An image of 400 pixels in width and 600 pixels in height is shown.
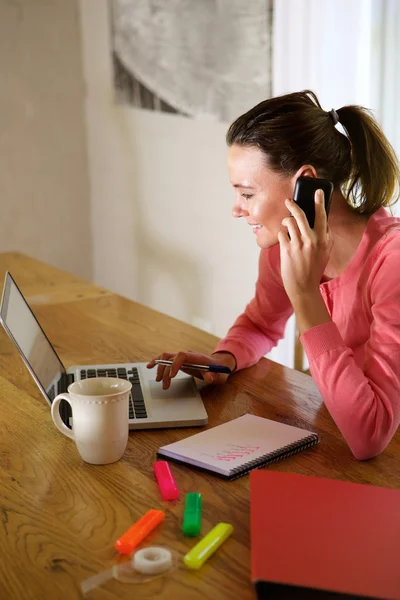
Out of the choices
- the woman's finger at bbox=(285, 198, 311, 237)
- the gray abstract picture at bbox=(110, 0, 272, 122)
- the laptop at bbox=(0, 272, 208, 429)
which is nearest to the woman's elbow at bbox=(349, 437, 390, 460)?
the laptop at bbox=(0, 272, 208, 429)

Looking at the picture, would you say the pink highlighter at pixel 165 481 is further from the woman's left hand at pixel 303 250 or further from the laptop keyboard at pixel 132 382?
the woman's left hand at pixel 303 250

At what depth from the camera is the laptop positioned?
1.20 meters

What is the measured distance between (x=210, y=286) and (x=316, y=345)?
1.80 m

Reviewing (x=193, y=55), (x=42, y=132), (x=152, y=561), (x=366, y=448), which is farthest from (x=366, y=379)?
(x=42, y=132)

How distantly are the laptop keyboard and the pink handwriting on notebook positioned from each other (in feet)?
0.58

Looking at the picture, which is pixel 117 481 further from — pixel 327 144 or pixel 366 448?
pixel 327 144

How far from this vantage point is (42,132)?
11.5 ft

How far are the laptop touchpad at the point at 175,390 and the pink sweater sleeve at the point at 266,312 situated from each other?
0.19m

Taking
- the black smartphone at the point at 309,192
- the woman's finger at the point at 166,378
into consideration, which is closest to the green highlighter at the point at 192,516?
the woman's finger at the point at 166,378

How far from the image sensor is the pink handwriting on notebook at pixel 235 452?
1.07 metres

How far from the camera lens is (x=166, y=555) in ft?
2.81

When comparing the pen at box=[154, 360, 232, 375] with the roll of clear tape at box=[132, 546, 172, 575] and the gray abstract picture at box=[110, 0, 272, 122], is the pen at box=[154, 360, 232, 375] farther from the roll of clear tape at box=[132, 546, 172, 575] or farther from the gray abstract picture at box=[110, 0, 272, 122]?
the gray abstract picture at box=[110, 0, 272, 122]

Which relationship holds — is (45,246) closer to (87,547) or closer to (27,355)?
(27,355)

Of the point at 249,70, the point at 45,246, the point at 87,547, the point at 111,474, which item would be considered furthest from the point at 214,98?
the point at 87,547
